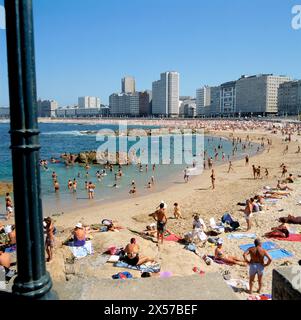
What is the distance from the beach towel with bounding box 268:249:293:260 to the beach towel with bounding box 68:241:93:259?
4.74 m

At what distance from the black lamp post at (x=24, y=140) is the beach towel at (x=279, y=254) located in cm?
801

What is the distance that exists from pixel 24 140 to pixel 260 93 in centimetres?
14957

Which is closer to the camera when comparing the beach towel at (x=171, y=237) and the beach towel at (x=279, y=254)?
the beach towel at (x=279, y=254)

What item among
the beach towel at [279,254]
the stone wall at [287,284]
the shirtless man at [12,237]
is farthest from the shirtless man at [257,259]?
the shirtless man at [12,237]

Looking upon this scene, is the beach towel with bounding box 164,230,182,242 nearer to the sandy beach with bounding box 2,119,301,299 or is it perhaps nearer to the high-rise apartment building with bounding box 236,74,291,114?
the sandy beach with bounding box 2,119,301,299

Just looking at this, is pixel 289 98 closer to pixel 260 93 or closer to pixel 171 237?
pixel 260 93

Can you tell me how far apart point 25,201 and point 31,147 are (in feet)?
1.16

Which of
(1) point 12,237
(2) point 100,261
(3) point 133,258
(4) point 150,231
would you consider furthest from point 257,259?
(1) point 12,237

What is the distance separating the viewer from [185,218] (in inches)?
567

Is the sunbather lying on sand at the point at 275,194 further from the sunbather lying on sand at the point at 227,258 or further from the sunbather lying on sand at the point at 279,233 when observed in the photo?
the sunbather lying on sand at the point at 227,258

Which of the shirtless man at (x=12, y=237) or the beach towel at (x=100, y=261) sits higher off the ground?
the beach towel at (x=100, y=261)

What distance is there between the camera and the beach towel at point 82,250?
29.1 feet
